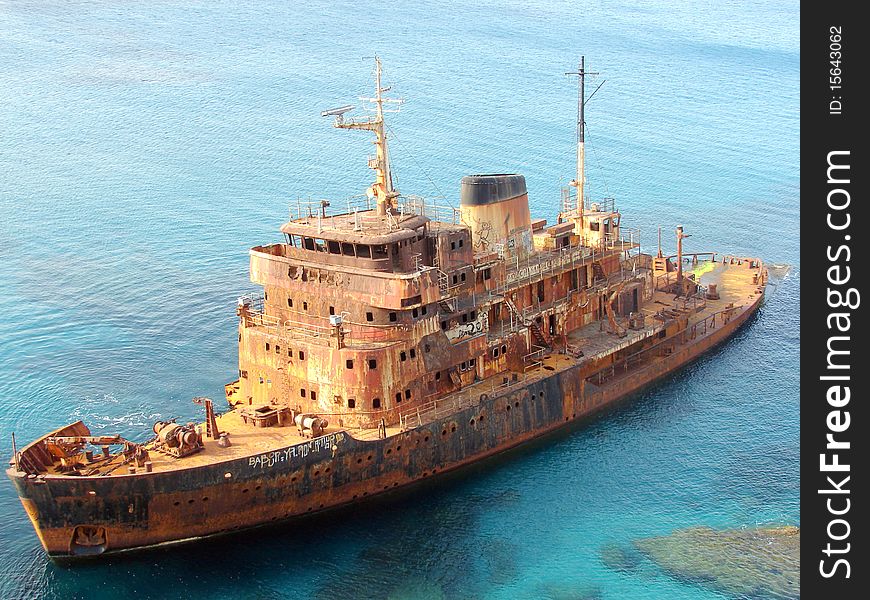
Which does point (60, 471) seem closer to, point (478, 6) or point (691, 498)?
point (691, 498)

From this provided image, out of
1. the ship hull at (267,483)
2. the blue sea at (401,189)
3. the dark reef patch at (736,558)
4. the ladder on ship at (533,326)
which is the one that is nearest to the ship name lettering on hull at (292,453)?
the ship hull at (267,483)

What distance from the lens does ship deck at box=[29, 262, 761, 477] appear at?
110ft

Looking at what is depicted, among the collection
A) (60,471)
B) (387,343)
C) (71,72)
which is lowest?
(60,471)

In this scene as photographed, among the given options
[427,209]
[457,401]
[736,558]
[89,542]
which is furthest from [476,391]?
[89,542]

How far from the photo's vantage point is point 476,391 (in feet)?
132

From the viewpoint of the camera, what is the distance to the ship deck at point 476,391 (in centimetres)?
3359

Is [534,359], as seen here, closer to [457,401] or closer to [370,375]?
[457,401]

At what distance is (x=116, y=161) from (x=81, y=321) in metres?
26.5

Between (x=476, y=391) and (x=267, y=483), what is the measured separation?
971 cm

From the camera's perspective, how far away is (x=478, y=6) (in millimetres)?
123438

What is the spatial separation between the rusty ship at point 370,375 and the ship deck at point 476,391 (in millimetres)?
104

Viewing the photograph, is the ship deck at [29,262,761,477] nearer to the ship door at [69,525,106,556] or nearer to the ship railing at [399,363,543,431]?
the ship railing at [399,363,543,431]

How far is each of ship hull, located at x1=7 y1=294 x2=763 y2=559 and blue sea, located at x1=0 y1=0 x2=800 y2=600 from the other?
75 centimetres
